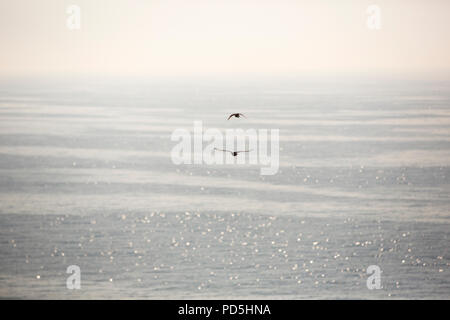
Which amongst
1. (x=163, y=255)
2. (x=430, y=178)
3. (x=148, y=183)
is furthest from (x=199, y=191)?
(x=430, y=178)

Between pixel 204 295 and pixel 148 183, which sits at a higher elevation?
pixel 148 183

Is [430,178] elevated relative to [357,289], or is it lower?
elevated

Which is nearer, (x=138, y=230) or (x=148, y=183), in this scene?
(x=138, y=230)

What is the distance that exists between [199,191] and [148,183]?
1526cm

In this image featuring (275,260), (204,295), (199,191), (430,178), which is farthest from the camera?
(430,178)

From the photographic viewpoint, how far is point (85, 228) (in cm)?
13812

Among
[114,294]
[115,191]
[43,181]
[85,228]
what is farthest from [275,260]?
[43,181]

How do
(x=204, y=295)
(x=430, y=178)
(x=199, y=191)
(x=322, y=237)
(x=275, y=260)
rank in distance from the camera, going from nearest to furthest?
(x=204, y=295), (x=275, y=260), (x=322, y=237), (x=199, y=191), (x=430, y=178)

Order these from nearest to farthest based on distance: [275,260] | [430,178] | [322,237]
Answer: [275,260] < [322,237] < [430,178]

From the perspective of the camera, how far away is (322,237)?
5241 inches

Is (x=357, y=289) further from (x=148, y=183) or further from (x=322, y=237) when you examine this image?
(x=148, y=183)

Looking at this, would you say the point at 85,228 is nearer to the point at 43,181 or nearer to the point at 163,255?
the point at 163,255

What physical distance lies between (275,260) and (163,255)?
17529 millimetres

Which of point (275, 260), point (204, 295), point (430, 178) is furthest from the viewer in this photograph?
point (430, 178)
